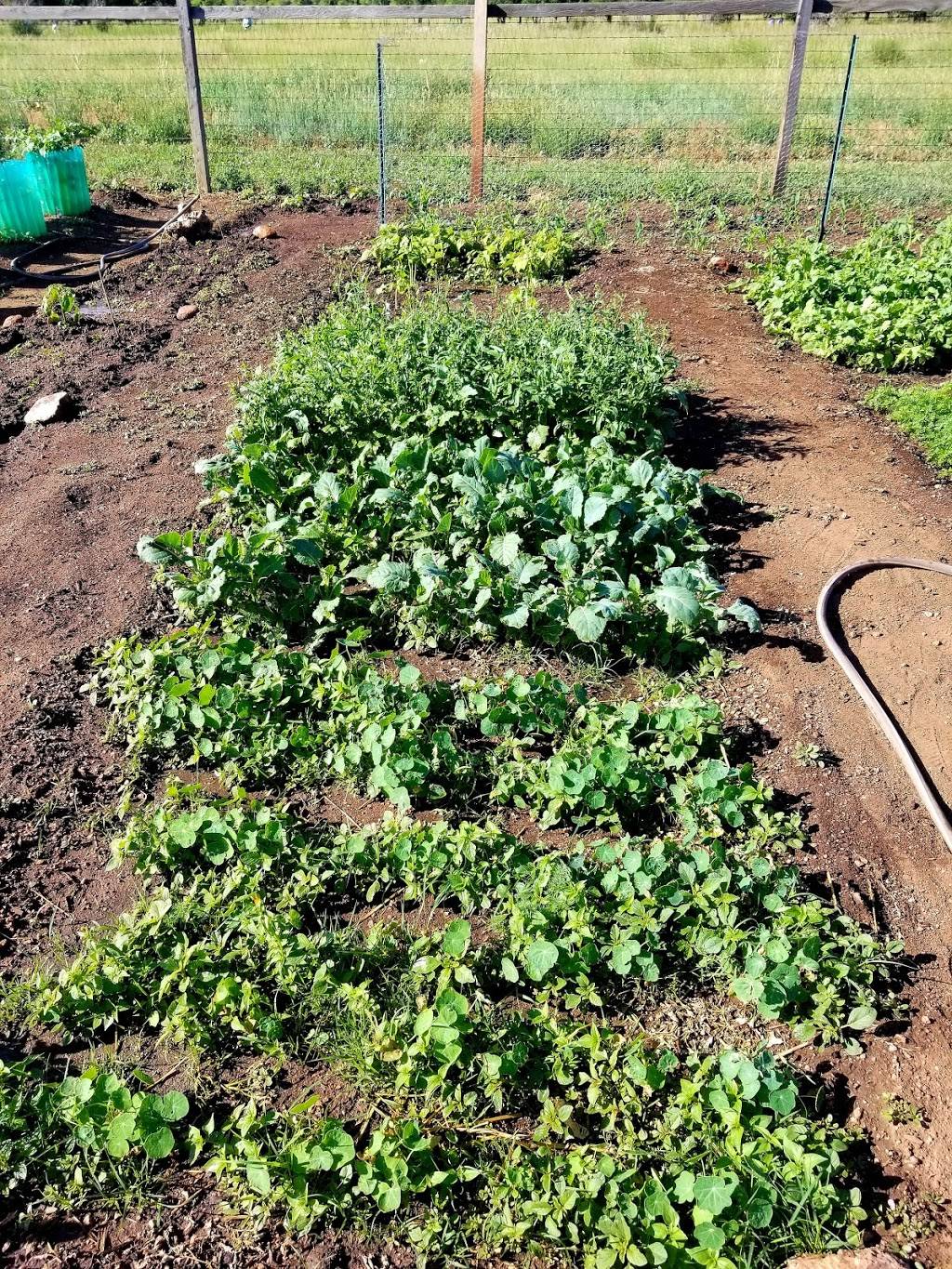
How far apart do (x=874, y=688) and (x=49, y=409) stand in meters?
4.61

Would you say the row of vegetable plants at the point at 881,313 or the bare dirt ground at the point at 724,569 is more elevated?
the row of vegetable plants at the point at 881,313

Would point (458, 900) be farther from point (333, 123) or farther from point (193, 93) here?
point (333, 123)

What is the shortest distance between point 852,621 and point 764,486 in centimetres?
117

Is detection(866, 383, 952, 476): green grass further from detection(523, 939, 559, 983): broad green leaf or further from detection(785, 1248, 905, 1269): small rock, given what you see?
detection(785, 1248, 905, 1269): small rock

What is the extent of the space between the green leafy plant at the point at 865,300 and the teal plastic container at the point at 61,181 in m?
6.52

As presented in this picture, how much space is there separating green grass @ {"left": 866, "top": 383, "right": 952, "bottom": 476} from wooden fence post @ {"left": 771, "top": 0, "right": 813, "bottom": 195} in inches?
171

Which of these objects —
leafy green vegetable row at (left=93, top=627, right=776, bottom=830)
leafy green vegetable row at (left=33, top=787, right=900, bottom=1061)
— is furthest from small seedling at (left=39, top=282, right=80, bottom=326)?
leafy green vegetable row at (left=33, top=787, right=900, bottom=1061)

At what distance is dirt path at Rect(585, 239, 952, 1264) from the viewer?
273 cm

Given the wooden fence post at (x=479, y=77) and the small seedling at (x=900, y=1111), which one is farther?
the wooden fence post at (x=479, y=77)

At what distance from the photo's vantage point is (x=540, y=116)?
13758mm

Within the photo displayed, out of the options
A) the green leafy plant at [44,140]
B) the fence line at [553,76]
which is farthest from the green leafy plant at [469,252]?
the green leafy plant at [44,140]

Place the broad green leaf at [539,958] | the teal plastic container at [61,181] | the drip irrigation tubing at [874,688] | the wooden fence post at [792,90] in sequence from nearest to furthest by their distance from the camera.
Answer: the broad green leaf at [539,958]
the drip irrigation tubing at [874,688]
the wooden fence post at [792,90]
the teal plastic container at [61,181]

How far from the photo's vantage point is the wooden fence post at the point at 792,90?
9.01m

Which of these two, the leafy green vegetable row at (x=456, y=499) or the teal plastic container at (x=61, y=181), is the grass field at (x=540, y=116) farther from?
the leafy green vegetable row at (x=456, y=499)
